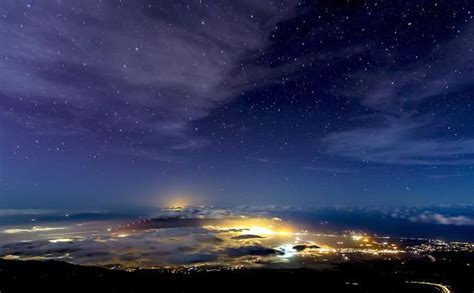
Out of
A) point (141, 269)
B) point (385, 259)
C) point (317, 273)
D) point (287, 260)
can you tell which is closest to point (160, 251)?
point (141, 269)

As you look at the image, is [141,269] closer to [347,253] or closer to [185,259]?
[185,259]

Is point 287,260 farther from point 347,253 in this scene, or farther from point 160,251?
point 160,251

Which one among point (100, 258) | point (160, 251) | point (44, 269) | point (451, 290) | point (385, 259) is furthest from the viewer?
point (160, 251)

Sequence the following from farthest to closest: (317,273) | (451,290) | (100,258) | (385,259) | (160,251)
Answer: (160,251) < (385,259) < (100,258) < (317,273) < (451,290)

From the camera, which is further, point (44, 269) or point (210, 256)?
point (210, 256)

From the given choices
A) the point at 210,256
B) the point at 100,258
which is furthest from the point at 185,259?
the point at 100,258

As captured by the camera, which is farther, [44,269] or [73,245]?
[73,245]
